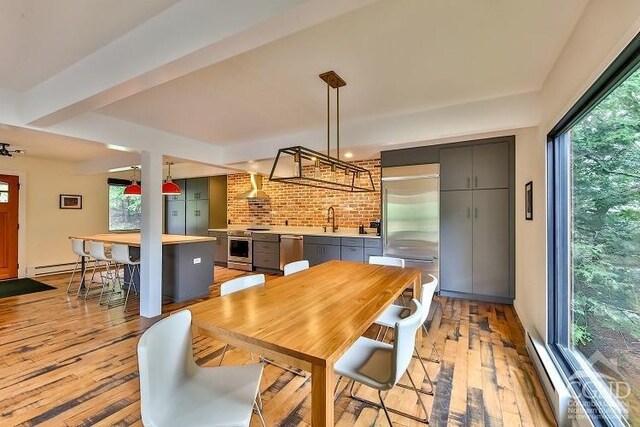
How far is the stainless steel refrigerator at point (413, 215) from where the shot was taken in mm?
4188

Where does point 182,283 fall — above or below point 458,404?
above

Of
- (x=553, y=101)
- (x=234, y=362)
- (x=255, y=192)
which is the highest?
(x=553, y=101)

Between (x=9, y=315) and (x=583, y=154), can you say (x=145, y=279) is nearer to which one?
(x=9, y=315)

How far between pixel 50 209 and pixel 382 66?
708 centimetres

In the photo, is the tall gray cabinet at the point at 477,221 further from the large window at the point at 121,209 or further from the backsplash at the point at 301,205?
the large window at the point at 121,209

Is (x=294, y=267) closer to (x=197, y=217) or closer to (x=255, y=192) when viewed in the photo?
(x=255, y=192)

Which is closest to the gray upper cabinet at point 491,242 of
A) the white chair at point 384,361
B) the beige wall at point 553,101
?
the beige wall at point 553,101

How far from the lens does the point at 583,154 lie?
1956mm

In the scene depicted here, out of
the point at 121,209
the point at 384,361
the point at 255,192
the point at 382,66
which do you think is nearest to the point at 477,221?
the point at 382,66

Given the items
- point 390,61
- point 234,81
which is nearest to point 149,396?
point 234,81

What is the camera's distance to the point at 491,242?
12.9ft

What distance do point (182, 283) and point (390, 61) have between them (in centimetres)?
382

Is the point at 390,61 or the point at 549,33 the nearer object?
the point at 549,33

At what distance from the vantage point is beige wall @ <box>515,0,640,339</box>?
4.23 ft
